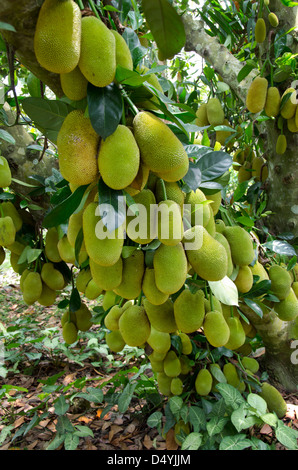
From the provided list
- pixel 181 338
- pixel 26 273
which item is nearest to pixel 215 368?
pixel 181 338

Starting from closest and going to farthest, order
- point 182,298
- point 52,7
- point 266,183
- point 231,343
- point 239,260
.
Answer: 1. point 52,7
2. point 182,298
3. point 239,260
4. point 231,343
5. point 266,183

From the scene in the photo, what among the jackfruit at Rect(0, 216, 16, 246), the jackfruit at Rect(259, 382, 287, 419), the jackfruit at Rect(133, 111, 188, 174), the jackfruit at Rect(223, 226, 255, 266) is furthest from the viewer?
the jackfruit at Rect(259, 382, 287, 419)

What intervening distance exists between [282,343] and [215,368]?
1.21 feet

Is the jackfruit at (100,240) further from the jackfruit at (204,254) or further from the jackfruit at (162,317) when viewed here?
the jackfruit at (162,317)

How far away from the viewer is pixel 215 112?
1.68 meters

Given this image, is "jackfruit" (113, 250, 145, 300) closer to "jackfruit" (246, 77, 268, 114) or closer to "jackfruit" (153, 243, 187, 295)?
"jackfruit" (153, 243, 187, 295)

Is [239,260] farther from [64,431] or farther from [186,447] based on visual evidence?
[64,431]

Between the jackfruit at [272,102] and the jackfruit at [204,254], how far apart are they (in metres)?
0.92

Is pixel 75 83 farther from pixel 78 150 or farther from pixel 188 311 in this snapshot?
pixel 188 311

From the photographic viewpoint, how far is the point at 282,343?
1382 millimetres

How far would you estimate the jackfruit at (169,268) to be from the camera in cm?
56

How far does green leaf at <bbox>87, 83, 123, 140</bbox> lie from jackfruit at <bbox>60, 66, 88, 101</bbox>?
13 mm

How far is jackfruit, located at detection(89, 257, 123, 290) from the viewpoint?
571mm

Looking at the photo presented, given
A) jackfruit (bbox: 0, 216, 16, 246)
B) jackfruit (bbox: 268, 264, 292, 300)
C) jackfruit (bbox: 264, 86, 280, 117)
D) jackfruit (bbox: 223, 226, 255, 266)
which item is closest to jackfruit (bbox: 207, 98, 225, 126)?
jackfruit (bbox: 264, 86, 280, 117)
